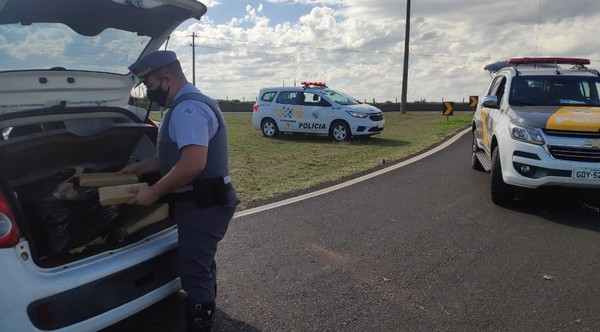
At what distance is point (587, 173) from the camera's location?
570 cm

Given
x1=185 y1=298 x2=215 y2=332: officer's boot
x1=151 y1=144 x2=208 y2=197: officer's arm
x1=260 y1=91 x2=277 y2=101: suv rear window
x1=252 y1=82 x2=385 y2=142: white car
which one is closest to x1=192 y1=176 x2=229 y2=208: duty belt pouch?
x1=151 y1=144 x2=208 y2=197: officer's arm

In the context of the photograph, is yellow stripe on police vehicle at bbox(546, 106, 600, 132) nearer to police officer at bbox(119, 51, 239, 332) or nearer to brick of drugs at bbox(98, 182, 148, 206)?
Answer: police officer at bbox(119, 51, 239, 332)

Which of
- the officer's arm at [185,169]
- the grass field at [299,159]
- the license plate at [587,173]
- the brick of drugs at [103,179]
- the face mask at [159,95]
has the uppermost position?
the face mask at [159,95]

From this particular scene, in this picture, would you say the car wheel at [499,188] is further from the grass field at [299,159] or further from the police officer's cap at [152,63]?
the police officer's cap at [152,63]

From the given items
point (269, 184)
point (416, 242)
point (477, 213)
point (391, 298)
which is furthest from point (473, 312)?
point (269, 184)

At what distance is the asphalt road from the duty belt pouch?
0.93m

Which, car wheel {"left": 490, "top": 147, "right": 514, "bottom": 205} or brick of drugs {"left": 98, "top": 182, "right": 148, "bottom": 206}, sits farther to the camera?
car wheel {"left": 490, "top": 147, "right": 514, "bottom": 205}

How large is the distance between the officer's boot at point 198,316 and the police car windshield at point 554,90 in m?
5.41

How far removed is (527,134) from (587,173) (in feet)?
2.52

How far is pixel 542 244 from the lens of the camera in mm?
5027

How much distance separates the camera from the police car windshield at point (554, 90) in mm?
7012

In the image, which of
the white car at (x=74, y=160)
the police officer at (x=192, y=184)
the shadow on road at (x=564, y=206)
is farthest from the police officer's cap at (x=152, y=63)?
the shadow on road at (x=564, y=206)

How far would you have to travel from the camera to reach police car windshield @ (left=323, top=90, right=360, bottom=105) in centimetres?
1619

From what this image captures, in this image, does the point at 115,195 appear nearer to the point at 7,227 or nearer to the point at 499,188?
the point at 7,227
